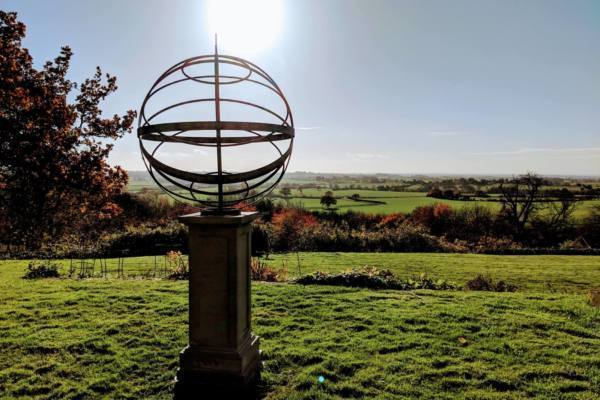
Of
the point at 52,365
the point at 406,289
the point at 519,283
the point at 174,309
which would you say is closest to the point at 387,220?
the point at 519,283

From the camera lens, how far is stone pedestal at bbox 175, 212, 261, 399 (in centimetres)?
423

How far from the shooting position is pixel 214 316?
4.31m

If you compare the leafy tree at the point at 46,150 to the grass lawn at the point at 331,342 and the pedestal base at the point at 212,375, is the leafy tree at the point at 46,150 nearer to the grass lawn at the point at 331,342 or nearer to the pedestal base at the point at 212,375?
the grass lawn at the point at 331,342

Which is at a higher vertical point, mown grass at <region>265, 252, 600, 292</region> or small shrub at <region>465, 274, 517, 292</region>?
small shrub at <region>465, 274, 517, 292</region>

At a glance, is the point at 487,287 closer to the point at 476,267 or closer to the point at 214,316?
the point at 476,267

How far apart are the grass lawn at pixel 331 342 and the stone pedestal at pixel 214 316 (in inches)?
31.4

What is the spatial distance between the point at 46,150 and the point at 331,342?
263 inches

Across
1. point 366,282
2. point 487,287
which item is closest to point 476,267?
point 487,287

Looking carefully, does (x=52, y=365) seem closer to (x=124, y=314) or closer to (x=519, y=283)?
(x=124, y=314)

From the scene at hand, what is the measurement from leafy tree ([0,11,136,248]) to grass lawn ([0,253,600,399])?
82.3 inches

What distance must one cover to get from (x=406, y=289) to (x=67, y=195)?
8835 mm

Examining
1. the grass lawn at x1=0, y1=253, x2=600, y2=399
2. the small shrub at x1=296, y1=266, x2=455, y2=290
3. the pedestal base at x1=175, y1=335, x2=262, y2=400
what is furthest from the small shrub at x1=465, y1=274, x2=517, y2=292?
the pedestal base at x1=175, y1=335, x2=262, y2=400

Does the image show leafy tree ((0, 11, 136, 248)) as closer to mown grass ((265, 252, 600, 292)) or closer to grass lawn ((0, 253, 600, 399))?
grass lawn ((0, 253, 600, 399))

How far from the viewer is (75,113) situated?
8.61 meters
